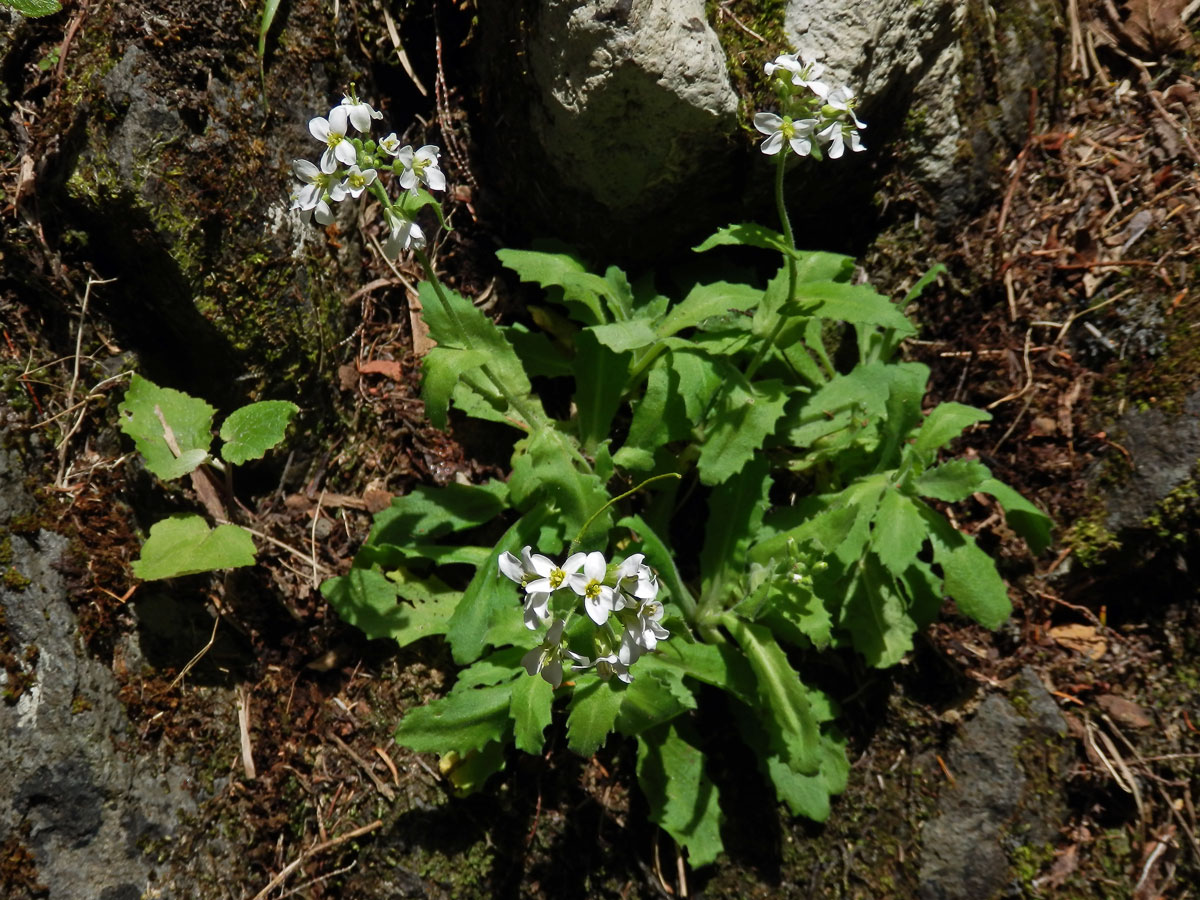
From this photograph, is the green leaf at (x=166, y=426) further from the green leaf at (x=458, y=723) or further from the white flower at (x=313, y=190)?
the green leaf at (x=458, y=723)

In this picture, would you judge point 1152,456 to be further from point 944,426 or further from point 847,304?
point 847,304

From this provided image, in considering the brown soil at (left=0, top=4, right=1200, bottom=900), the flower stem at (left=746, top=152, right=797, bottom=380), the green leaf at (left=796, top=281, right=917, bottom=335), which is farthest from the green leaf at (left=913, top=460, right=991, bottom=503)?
the flower stem at (left=746, top=152, right=797, bottom=380)

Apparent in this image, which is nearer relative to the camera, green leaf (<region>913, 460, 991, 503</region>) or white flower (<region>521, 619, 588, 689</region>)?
white flower (<region>521, 619, 588, 689</region>)

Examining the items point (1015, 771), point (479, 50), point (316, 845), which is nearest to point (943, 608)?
point (1015, 771)

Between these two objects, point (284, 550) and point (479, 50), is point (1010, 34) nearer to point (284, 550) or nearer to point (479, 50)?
point (479, 50)

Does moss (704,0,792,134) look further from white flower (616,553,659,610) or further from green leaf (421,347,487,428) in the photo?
white flower (616,553,659,610)

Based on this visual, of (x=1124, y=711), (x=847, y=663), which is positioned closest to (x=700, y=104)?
(x=847, y=663)

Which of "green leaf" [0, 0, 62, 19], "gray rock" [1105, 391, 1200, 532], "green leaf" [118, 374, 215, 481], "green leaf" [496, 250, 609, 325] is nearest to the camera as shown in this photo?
"green leaf" [0, 0, 62, 19]
